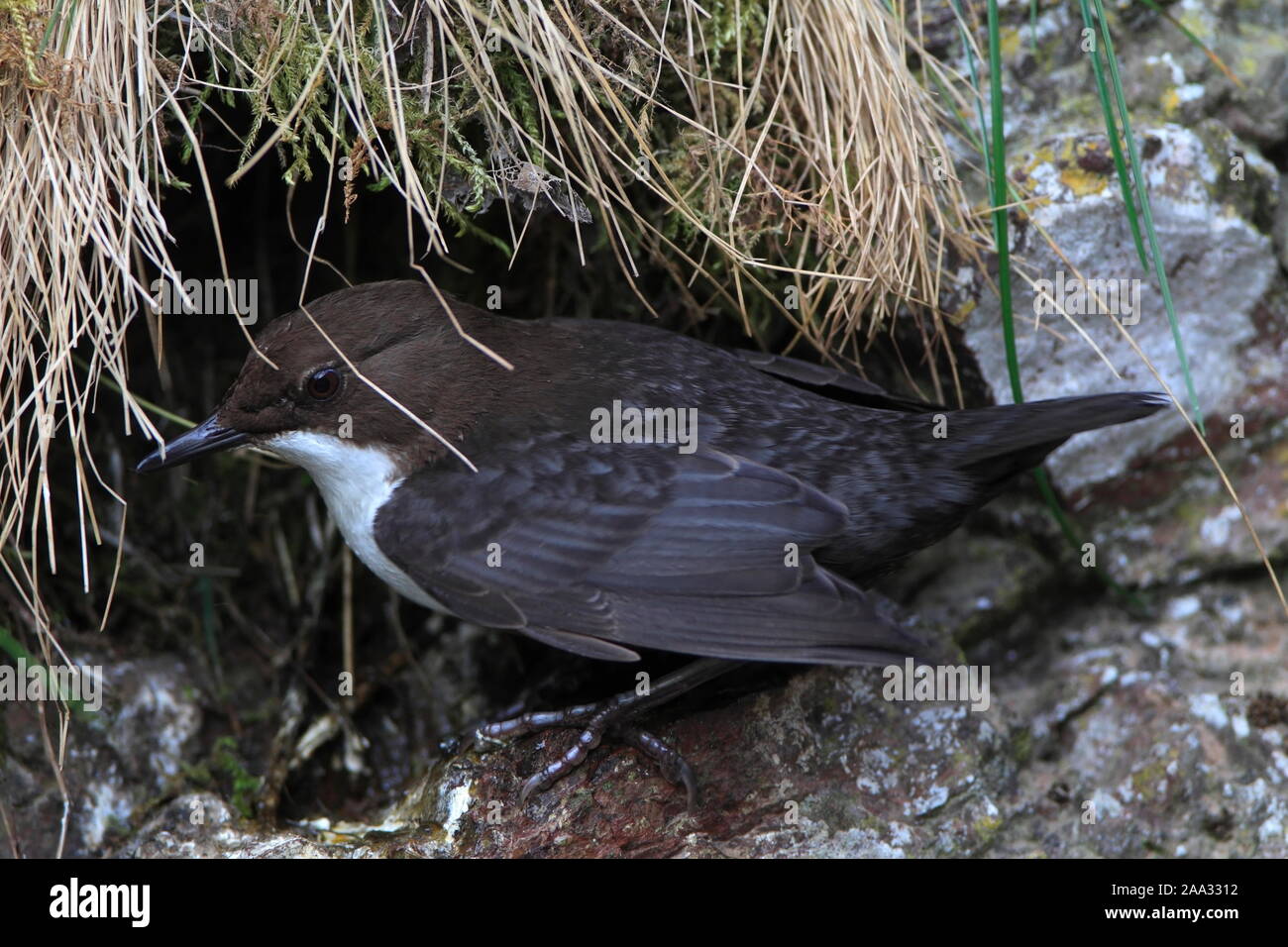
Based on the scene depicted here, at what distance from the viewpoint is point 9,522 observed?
2770 mm

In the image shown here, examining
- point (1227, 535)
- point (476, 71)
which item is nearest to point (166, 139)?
point (476, 71)

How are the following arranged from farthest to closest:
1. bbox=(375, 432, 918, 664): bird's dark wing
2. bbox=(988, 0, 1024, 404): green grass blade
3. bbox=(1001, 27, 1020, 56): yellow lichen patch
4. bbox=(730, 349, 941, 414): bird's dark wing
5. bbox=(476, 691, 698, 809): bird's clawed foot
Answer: bbox=(1001, 27, 1020, 56): yellow lichen patch → bbox=(730, 349, 941, 414): bird's dark wing → bbox=(476, 691, 698, 809): bird's clawed foot → bbox=(988, 0, 1024, 404): green grass blade → bbox=(375, 432, 918, 664): bird's dark wing

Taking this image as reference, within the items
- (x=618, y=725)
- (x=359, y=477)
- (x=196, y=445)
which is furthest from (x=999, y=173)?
(x=196, y=445)

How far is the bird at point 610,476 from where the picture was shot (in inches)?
112

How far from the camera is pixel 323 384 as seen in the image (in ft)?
10.1

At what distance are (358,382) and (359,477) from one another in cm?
26

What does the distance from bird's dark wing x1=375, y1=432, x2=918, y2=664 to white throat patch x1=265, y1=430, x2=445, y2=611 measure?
0.07m

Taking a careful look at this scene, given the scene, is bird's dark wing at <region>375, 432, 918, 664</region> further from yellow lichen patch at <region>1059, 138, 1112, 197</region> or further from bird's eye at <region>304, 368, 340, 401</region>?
yellow lichen patch at <region>1059, 138, 1112, 197</region>

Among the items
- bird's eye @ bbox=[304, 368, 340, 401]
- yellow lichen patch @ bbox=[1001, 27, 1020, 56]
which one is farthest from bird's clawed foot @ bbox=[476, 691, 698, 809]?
yellow lichen patch @ bbox=[1001, 27, 1020, 56]

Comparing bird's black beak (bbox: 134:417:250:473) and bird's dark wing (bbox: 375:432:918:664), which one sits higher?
bird's black beak (bbox: 134:417:250:473)

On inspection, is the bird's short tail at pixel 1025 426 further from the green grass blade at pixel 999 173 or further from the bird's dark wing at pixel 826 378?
the bird's dark wing at pixel 826 378

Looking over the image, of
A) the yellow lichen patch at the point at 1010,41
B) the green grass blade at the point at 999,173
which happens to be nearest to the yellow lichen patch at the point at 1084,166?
the yellow lichen patch at the point at 1010,41

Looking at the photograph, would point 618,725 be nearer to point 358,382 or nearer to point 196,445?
point 358,382

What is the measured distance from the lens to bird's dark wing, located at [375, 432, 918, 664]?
278 centimetres
